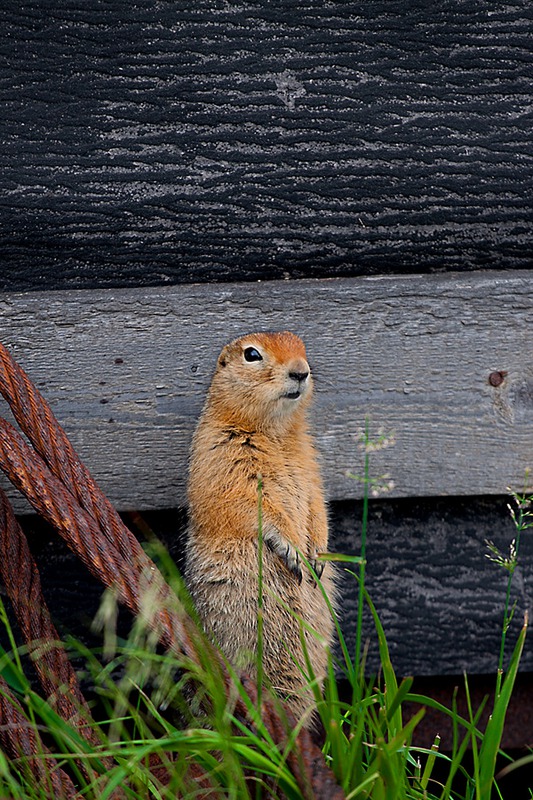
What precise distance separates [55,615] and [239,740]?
1.17 m

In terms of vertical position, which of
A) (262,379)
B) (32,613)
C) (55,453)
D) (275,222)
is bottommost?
(32,613)

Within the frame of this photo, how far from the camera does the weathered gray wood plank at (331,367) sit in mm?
2188

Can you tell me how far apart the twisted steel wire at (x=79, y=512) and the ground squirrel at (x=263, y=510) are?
33 cm

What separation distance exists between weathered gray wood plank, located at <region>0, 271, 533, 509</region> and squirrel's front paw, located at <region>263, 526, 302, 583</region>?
38 centimetres

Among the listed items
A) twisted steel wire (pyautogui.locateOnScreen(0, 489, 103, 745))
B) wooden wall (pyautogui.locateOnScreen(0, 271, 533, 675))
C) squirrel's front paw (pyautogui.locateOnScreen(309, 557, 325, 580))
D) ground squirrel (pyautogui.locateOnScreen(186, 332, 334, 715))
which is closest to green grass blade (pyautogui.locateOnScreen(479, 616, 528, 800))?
ground squirrel (pyautogui.locateOnScreen(186, 332, 334, 715))

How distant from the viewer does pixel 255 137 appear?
84.3 inches

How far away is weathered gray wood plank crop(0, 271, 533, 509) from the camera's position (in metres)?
2.19

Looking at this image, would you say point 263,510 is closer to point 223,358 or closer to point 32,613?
point 223,358

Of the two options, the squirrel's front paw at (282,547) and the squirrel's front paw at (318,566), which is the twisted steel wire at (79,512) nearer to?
the squirrel's front paw at (282,547)

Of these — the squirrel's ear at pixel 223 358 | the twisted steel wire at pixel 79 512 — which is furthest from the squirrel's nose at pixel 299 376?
the twisted steel wire at pixel 79 512

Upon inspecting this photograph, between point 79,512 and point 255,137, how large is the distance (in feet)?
3.54

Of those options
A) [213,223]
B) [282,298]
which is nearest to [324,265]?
[282,298]

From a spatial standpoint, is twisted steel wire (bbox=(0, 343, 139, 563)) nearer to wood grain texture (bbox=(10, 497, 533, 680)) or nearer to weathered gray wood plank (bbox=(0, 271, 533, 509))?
weathered gray wood plank (bbox=(0, 271, 533, 509))

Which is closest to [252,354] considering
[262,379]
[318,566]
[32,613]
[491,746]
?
[262,379]
